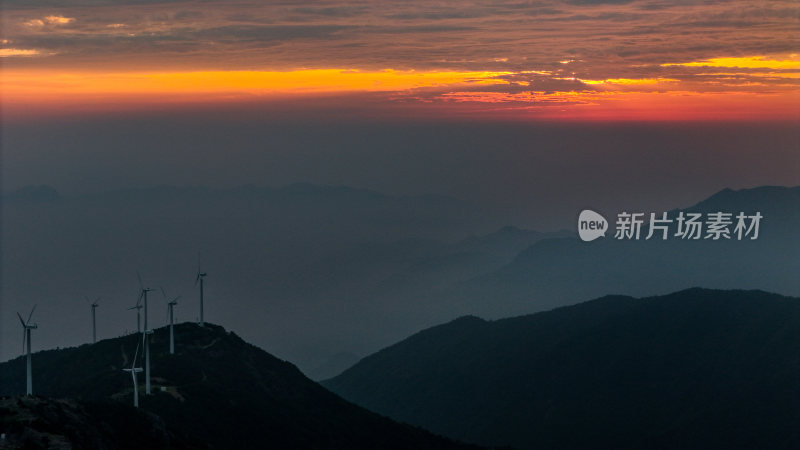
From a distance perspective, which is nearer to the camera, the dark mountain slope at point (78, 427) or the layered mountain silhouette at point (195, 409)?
the dark mountain slope at point (78, 427)

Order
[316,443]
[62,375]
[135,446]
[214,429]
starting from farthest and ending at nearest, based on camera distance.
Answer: [62,375] → [316,443] → [214,429] → [135,446]

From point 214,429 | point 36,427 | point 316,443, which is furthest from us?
point 316,443

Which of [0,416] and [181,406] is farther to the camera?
[181,406]

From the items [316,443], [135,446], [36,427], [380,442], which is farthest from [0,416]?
[380,442]

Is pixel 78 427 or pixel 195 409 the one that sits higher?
pixel 195 409

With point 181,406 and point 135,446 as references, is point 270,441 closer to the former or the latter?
point 181,406

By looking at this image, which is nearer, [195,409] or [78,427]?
[78,427]

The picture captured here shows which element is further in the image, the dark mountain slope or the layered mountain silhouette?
the layered mountain silhouette

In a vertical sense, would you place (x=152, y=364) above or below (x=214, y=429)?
above
